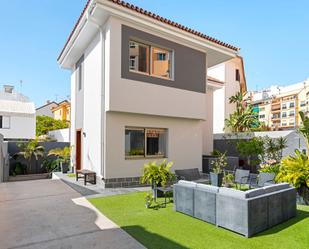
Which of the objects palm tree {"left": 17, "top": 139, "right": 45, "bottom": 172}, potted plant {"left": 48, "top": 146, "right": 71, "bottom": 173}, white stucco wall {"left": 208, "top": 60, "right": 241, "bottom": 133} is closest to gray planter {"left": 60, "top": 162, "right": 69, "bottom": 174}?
potted plant {"left": 48, "top": 146, "right": 71, "bottom": 173}

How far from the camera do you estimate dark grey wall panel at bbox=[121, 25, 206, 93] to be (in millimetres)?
11133

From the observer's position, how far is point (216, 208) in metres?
6.47

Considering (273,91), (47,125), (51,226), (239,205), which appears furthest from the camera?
(273,91)

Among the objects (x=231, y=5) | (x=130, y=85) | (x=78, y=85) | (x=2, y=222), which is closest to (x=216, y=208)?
(x=2, y=222)

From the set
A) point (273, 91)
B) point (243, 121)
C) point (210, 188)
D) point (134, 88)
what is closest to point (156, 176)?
point (210, 188)

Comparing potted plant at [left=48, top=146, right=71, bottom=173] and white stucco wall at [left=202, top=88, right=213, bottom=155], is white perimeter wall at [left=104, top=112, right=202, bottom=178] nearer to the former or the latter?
white stucco wall at [left=202, top=88, right=213, bottom=155]

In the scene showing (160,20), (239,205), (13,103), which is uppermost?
(160,20)

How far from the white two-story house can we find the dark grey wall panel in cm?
5

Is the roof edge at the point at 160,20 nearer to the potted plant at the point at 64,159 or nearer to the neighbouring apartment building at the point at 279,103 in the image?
the potted plant at the point at 64,159

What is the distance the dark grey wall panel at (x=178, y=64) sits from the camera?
11.1 metres

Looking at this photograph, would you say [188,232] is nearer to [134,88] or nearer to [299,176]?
[299,176]

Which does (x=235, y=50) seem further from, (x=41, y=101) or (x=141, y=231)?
(x=41, y=101)

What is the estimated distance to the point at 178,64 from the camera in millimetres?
13172

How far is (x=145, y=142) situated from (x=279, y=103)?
96.3 meters
